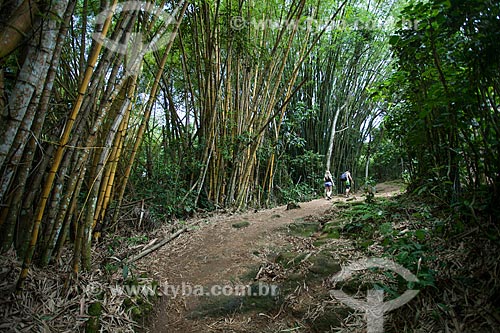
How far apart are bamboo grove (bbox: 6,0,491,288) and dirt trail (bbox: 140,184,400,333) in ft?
1.66

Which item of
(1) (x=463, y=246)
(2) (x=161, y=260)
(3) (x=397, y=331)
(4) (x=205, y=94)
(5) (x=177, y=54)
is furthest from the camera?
(5) (x=177, y=54)

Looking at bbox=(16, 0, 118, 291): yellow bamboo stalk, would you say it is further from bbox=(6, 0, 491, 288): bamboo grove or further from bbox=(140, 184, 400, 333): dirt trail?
bbox=(140, 184, 400, 333): dirt trail

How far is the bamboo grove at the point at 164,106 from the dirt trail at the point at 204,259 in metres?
0.51

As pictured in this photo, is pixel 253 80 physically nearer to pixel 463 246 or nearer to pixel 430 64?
pixel 430 64

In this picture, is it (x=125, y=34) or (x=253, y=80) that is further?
(x=253, y=80)

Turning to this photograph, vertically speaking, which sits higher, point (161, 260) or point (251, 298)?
point (161, 260)

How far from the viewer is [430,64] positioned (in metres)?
1.69

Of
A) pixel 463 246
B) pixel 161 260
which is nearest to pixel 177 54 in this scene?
pixel 161 260

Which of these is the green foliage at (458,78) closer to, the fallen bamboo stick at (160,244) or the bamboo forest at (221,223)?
the bamboo forest at (221,223)

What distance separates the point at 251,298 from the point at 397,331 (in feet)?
2.59

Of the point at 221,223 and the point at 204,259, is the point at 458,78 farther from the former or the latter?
the point at 221,223

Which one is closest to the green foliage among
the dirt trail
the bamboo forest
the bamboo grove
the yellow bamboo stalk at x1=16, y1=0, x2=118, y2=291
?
the bamboo forest

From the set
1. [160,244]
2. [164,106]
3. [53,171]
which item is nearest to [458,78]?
[53,171]

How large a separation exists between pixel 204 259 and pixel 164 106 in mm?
2601
